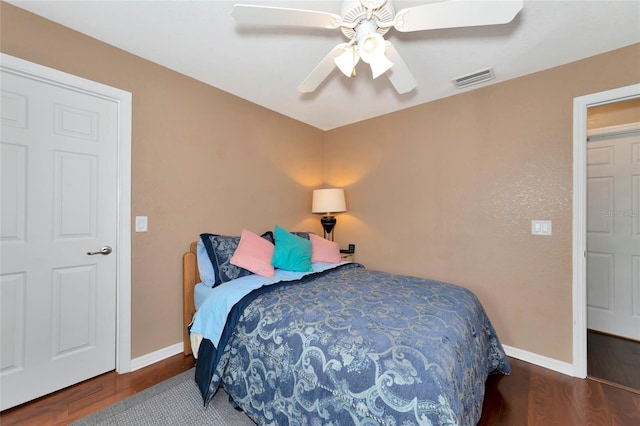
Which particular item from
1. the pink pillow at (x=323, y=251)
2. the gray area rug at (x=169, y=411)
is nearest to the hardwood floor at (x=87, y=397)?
the gray area rug at (x=169, y=411)

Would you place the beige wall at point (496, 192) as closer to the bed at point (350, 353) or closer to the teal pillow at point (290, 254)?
the bed at point (350, 353)

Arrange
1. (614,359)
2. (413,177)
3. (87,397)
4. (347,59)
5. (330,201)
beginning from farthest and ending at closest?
1. (330,201)
2. (413,177)
3. (614,359)
4. (87,397)
5. (347,59)

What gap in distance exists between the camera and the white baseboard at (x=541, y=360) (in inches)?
83.3

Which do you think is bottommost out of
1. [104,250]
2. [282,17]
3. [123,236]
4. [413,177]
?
[104,250]

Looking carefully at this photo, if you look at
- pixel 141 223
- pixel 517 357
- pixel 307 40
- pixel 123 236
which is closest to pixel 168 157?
pixel 141 223

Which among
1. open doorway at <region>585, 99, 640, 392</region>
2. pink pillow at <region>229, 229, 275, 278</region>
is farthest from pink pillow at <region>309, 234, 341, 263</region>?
open doorway at <region>585, 99, 640, 392</region>

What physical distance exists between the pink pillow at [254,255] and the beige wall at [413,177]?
496 mm

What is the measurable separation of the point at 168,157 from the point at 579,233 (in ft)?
11.2

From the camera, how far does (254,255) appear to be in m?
2.28

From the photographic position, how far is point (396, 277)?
7.63 feet

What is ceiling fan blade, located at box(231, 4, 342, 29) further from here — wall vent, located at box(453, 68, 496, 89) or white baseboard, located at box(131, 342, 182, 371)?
white baseboard, located at box(131, 342, 182, 371)

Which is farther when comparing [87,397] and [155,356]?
[155,356]

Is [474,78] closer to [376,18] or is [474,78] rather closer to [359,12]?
[376,18]

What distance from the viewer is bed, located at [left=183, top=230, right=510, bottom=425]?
3.42 ft
